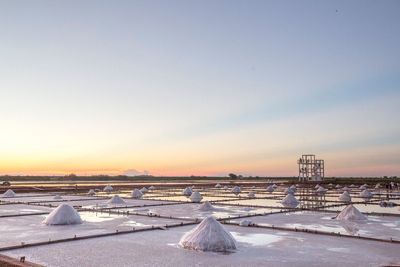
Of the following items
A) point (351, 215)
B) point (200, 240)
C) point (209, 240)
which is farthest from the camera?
point (351, 215)

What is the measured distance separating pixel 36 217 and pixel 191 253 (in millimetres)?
11623

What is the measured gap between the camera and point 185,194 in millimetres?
39469

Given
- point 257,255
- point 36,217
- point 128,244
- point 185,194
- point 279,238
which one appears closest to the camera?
point 257,255

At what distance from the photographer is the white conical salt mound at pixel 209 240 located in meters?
12.4

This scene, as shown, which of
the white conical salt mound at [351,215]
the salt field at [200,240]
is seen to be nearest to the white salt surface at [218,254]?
the salt field at [200,240]

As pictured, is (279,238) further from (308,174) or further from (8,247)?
(308,174)

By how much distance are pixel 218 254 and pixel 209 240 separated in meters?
0.62

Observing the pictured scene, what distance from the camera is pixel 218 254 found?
1197 cm

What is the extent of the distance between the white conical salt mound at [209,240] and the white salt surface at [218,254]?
275 millimetres

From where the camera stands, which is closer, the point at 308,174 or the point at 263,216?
the point at 263,216

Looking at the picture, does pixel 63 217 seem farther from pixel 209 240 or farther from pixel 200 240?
pixel 209 240

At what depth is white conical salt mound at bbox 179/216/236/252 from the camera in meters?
12.4

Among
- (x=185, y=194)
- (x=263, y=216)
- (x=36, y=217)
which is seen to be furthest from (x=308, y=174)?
(x=36, y=217)

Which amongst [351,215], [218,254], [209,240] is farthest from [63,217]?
[351,215]
